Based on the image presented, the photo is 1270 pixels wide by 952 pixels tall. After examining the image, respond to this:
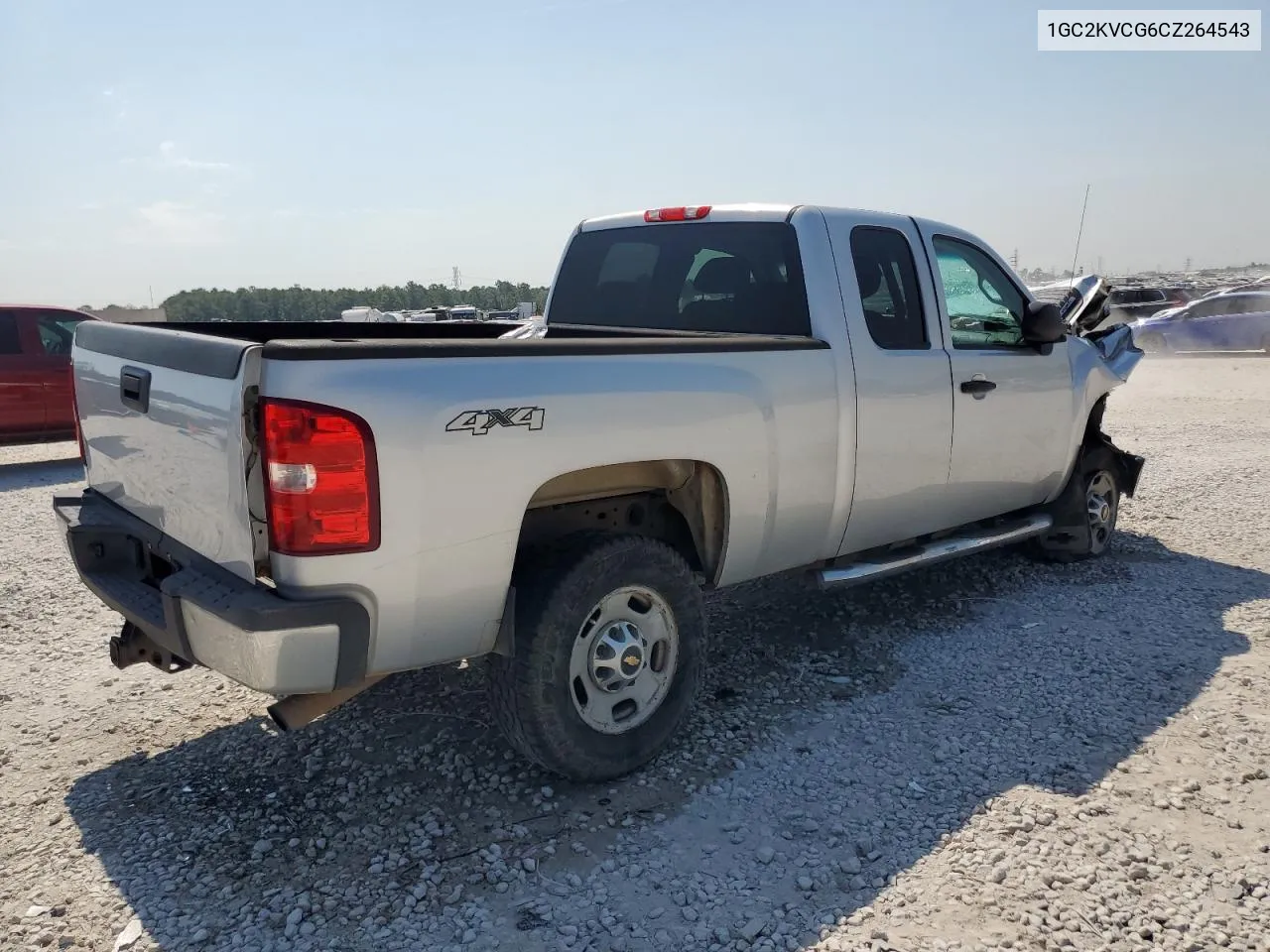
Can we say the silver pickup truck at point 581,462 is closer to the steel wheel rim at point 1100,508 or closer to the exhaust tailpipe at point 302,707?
the exhaust tailpipe at point 302,707

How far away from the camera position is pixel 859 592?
222 inches

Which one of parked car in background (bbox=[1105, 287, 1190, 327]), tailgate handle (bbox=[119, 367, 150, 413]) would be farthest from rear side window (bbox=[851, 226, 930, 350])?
parked car in background (bbox=[1105, 287, 1190, 327])

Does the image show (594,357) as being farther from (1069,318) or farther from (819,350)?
(1069,318)

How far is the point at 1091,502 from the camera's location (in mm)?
6117

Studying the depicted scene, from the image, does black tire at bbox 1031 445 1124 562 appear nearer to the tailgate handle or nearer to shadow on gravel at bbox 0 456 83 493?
the tailgate handle

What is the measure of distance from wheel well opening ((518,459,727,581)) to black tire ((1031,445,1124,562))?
3139 mm

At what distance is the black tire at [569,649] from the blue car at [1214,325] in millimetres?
23771

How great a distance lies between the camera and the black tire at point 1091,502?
19.6 feet

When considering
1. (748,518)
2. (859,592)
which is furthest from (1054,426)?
(748,518)

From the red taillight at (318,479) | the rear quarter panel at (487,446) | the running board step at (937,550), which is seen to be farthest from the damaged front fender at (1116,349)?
the red taillight at (318,479)

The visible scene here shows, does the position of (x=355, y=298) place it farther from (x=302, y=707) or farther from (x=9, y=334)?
(x=302, y=707)

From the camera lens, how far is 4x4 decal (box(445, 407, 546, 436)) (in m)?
2.84

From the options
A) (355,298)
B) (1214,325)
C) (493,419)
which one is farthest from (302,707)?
(355,298)

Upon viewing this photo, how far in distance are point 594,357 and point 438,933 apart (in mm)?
1813
